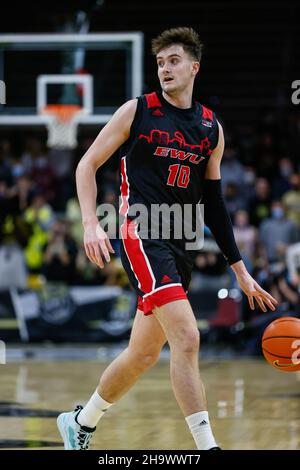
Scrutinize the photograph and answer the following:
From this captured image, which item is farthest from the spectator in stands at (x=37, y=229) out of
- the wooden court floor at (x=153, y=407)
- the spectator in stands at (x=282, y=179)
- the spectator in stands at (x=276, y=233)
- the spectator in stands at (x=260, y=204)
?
the spectator in stands at (x=282, y=179)

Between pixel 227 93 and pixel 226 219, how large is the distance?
658 inches

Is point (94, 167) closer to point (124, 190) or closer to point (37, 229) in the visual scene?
point (124, 190)

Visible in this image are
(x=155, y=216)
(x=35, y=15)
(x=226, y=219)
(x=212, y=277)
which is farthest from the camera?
(x=35, y=15)

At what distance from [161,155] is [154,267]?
72 centimetres

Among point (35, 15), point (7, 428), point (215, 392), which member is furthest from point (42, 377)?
point (35, 15)

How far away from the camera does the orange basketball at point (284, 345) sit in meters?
6.13

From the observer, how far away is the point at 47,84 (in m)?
16.2

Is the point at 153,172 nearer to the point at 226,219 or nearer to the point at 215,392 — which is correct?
the point at 226,219

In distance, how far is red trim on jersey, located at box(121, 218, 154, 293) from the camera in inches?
222

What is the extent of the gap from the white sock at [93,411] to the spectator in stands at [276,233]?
10266 millimetres

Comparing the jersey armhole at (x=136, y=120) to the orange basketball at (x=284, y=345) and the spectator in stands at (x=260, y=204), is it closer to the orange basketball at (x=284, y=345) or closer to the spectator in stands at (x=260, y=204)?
the orange basketball at (x=284, y=345)

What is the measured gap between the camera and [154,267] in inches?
222

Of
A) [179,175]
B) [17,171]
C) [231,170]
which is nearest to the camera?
[179,175]

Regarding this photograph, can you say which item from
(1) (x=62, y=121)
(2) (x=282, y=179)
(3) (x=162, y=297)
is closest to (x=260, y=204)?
(2) (x=282, y=179)
